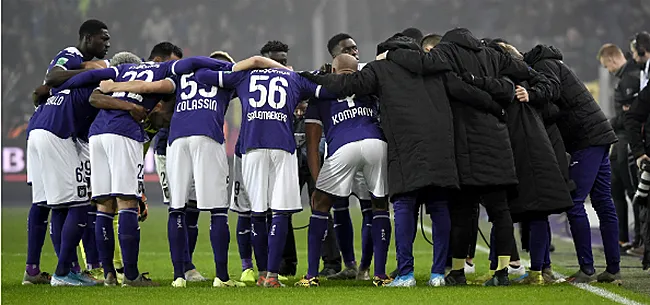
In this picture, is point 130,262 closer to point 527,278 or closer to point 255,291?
point 255,291

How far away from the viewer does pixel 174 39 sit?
93.0 ft

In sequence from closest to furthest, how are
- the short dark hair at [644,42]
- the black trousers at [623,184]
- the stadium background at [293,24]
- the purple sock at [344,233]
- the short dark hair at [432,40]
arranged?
the short dark hair at [432,40], the purple sock at [344,233], the short dark hair at [644,42], the black trousers at [623,184], the stadium background at [293,24]

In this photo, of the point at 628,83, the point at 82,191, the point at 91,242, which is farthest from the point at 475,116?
the point at 628,83

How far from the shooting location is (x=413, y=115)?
7941mm

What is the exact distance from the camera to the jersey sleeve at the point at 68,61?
8.61 m

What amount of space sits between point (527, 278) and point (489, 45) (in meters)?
1.81

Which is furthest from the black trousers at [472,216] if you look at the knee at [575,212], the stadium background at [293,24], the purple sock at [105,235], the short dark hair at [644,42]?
the stadium background at [293,24]

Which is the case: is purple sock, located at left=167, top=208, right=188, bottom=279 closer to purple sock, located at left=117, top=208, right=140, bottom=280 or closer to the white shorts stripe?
the white shorts stripe

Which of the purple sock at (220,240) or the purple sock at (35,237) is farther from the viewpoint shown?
the purple sock at (35,237)

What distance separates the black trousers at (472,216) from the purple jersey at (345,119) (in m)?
0.78

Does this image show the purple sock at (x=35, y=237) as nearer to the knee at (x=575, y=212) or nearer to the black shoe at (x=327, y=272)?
the black shoe at (x=327, y=272)

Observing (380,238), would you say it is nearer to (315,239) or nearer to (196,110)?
(315,239)

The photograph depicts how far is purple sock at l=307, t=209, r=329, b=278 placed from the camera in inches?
318

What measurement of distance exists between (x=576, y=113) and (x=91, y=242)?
4.02 m
